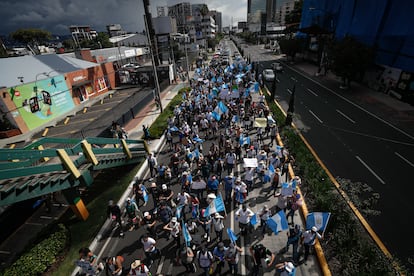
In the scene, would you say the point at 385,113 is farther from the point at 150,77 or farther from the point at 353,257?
the point at 150,77

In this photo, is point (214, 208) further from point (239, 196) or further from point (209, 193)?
point (209, 193)

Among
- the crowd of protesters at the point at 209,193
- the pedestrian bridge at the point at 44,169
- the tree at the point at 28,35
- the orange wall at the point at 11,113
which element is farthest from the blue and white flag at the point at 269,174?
the tree at the point at 28,35

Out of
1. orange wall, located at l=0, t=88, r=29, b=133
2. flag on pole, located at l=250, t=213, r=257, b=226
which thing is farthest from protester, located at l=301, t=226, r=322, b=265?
orange wall, located at l=0, t=88, r=29, b=133

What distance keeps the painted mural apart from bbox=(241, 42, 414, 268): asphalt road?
2596cm

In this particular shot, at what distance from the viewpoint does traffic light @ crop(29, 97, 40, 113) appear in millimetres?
25891

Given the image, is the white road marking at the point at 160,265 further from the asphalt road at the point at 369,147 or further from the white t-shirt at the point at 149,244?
the asphalt road at the point at 369,147

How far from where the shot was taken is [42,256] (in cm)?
901

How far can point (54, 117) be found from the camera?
29.1 m

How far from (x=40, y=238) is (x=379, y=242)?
47.8 feet

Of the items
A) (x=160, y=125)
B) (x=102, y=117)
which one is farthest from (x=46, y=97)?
(x=160, y=125)

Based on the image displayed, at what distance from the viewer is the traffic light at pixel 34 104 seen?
84.9 feet

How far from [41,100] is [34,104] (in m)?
0.97

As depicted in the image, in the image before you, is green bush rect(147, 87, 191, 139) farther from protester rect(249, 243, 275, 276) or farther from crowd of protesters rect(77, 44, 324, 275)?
protester rect(249, 243, 275, 276)

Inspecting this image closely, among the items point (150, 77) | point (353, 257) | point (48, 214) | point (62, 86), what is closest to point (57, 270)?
point (48, 214)
